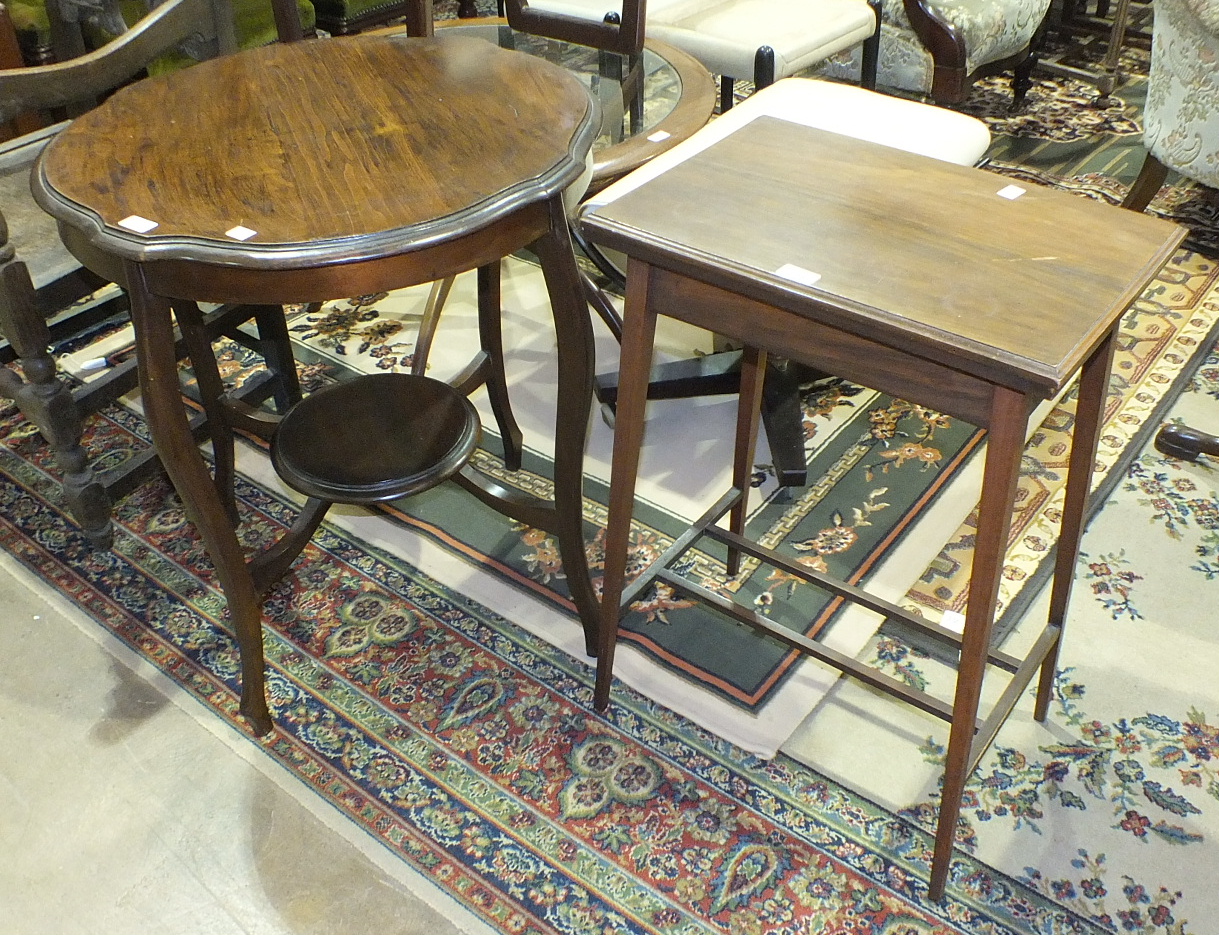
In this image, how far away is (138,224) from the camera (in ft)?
4.33

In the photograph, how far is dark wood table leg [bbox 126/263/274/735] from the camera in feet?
4.54

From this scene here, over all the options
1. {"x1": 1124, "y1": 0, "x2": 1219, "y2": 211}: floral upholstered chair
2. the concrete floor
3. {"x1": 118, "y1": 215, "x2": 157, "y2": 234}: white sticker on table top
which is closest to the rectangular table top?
{"x1": 118, "y1": 215, "x2": 157, "y2": 234}: white sticker on table top

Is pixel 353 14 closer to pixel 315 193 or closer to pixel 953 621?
pixel 315 193

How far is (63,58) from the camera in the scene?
2639 mm

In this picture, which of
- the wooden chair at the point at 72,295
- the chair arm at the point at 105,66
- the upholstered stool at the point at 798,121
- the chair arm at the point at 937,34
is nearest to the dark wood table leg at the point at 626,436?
the upholstered stool at the point at 798,121

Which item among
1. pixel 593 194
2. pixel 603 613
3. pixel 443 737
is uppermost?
pixel 593 194

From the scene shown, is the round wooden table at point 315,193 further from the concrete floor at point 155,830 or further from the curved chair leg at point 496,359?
the curved chair leg at point 496,359

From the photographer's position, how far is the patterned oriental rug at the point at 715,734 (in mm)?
1555

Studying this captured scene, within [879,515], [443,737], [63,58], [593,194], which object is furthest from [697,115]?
[63,58]

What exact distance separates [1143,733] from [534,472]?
1243 millimetres

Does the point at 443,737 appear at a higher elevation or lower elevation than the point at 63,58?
lower

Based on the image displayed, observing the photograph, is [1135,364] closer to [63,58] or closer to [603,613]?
[603,613]

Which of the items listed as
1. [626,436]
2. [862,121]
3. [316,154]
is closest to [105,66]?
[316,154]

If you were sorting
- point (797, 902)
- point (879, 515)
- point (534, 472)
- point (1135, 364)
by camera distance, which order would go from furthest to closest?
A: point (1135, 364)
point (534, 472)
point (879, 515)
point (797, 902)
